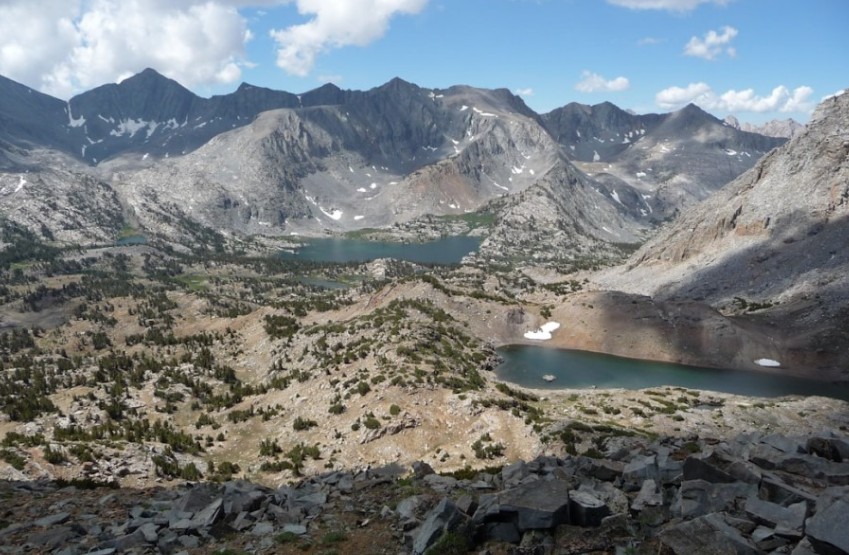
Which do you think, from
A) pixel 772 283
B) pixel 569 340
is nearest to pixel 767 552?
pixel 569 340

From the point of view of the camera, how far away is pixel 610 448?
3838 cm

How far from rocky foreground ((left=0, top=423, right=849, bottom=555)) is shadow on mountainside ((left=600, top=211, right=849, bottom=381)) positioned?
8883 cm

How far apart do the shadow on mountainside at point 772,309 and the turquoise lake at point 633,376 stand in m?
4.87

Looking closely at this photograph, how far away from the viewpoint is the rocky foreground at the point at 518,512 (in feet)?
49.7

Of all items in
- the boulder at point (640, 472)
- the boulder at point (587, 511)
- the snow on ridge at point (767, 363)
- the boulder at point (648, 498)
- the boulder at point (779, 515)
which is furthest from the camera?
the snow on ridge at point (767, 363)

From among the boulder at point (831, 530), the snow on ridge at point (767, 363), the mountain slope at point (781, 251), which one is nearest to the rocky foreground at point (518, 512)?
the boulder at point (831, 530)

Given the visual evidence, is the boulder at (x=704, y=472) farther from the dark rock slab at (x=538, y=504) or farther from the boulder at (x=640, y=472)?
the dark rock slab at (x=538, y=504)

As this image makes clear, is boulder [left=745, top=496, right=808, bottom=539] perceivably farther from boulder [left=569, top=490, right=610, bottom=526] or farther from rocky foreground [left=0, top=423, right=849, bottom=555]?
boulder [left=569, top=490, right=610, bottom=526]

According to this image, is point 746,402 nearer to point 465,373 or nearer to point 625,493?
point 465,373

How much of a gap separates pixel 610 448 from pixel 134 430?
157 feet

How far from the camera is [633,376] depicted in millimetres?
98750

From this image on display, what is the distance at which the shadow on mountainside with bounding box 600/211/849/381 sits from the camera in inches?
4149

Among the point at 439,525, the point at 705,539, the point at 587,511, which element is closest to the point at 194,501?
the point at 439,525

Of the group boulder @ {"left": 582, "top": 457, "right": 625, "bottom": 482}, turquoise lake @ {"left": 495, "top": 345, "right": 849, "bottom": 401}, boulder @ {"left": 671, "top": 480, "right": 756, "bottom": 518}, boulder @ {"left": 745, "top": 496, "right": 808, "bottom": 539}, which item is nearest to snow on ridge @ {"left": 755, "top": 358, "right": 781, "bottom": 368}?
turquoise lake @ {"left": 495, "top": 345, "right": 849, "bottom": 401}
